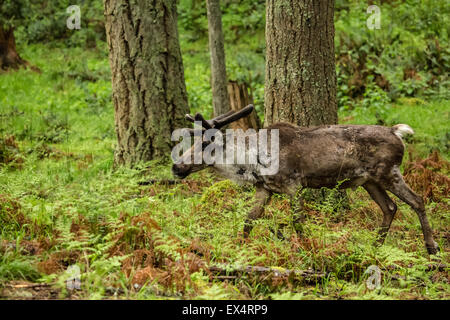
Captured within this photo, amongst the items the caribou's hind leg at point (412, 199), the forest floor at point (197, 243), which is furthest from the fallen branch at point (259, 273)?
the caribou's hind leg at point (412, 199)

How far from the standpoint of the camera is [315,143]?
6.14m

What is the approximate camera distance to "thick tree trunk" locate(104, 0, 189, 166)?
879cm

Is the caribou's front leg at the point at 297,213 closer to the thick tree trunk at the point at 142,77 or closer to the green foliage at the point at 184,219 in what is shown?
the green foliage at the point at 184,219

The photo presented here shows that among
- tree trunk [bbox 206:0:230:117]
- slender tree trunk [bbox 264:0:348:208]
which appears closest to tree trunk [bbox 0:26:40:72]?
tree trunk [bbox 206:0:230:117]

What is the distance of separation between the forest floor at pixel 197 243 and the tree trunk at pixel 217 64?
248cm

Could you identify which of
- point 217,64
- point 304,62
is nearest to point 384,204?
point 304,62

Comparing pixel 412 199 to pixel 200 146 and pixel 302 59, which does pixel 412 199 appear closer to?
pixel 302 59

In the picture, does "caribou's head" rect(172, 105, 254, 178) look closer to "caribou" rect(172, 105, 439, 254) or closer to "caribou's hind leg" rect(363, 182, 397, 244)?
"caribou" rect(172, 105, 439, 254)

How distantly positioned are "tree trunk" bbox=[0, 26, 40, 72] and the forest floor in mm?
9365
